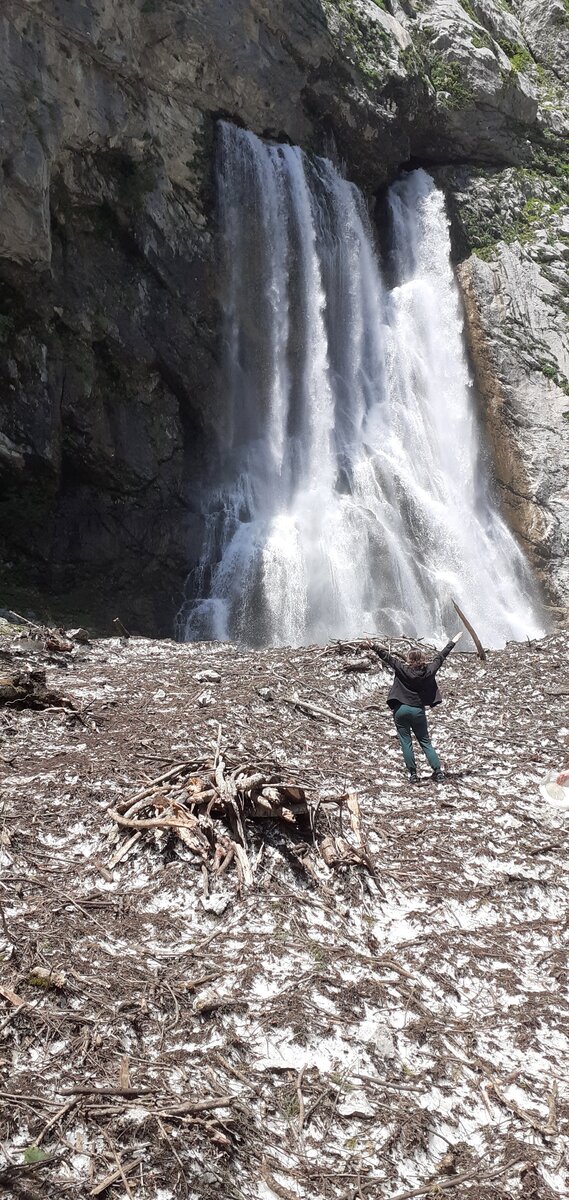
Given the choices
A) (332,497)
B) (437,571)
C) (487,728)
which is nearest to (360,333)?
(332,497)

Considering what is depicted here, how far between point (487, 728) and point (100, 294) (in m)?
15.9

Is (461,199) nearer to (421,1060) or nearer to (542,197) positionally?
(542,197)

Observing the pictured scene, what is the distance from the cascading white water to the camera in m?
21.2

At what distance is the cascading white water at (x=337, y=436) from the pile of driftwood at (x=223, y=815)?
590 inches

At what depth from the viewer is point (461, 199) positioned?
92.7 ft

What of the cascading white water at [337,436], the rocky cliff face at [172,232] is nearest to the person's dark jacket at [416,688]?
the cascading white water at [337,436]

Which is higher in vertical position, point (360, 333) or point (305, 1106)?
point (360, 333)

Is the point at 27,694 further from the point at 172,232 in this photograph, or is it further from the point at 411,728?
the point at 172,232

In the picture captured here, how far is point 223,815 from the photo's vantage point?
4.83 meters

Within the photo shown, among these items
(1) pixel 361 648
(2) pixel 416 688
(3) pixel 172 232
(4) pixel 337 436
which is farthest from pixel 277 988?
(4) pixel 337 436

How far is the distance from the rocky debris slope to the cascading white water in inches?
560

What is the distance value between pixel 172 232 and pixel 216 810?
2024 cm

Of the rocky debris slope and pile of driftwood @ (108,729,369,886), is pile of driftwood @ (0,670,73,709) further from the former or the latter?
pile of driftwood @ (108,729,369,886)

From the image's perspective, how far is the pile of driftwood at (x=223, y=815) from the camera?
180 inches
